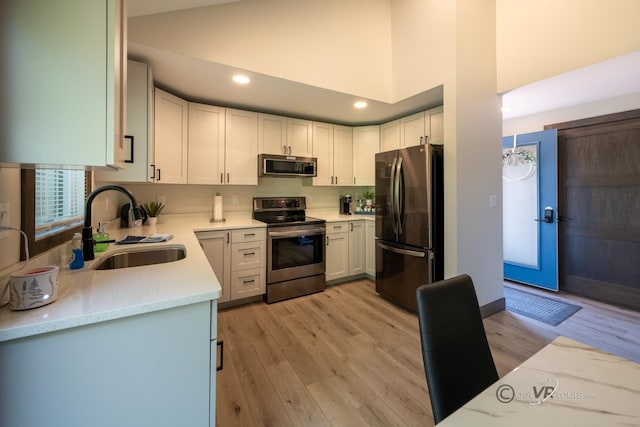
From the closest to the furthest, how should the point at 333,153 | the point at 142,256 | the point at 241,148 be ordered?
1. the point at 142,256
2. the point at 241,148
3. the point at 333,153

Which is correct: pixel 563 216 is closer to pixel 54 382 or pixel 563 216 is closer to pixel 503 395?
pixel 503 395

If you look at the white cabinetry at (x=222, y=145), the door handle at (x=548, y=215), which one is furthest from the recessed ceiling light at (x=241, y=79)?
the door handle at (x=548, y=215)

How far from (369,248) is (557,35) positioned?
280cm

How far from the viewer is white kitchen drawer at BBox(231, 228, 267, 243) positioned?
285cm

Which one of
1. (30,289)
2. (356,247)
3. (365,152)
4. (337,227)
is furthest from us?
(365,152)

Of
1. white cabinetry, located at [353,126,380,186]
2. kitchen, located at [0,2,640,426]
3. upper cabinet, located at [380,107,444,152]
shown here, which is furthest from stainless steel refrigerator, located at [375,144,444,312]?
white cabinetry, located at [353,126,380,186]

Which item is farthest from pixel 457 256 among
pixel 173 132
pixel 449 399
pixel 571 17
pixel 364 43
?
pixel 173 132

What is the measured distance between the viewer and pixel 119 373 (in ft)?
2.86

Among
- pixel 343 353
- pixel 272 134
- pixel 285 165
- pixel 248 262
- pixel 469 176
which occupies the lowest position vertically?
pixel 343 353

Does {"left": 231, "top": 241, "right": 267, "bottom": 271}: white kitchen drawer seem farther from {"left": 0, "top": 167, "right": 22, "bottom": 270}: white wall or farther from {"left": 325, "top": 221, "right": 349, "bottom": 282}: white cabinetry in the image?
{"left": 0, "top": 167, "right": 22, "bottom": 270}: white wall

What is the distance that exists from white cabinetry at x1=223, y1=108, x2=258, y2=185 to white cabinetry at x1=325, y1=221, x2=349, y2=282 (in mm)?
1177

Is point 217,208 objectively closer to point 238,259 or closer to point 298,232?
point 238,259

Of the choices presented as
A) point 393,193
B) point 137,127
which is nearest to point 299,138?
point 393,193

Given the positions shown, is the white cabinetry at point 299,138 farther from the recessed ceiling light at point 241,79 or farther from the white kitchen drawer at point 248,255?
the white kitchen drawer at point 248,255
